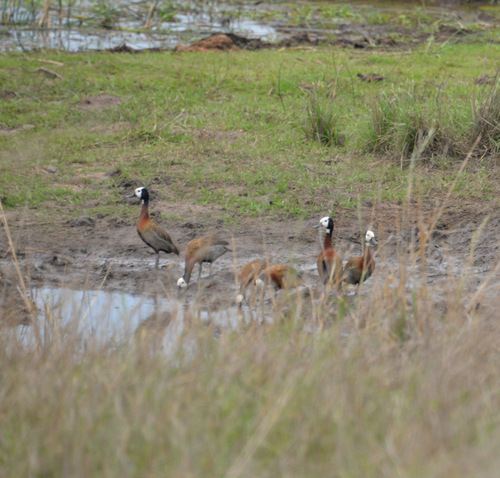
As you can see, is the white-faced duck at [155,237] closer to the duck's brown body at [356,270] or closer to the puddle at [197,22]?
the duck's brown body at [356,270]

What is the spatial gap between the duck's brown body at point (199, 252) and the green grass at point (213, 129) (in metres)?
1.06

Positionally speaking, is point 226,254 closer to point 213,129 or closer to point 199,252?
point 199,252

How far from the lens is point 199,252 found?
6309mm

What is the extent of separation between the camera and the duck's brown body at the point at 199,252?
630 centimetres

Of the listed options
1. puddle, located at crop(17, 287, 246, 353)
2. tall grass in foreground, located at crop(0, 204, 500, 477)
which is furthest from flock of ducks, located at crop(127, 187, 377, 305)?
tall grass in foreground, located at crop(0, 204, 500, 477)

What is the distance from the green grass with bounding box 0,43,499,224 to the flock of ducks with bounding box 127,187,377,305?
1.06m

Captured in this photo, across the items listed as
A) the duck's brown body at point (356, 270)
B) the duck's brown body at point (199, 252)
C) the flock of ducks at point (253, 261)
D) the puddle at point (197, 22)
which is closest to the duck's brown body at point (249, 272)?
the flock of ducks at point (253, 261)

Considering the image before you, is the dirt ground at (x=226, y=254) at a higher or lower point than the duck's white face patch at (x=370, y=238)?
lower

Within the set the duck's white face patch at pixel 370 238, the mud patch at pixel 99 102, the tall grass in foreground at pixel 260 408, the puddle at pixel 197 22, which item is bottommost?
the duck's white face patch at pixel 370 238

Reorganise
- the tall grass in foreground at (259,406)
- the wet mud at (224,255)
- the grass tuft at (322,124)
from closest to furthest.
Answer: the tall grass in foreground at (259,406)
the wet mud at (224,255)
the grass tuft at (322,124)

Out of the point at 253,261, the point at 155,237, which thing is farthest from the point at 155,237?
the point at 253,261

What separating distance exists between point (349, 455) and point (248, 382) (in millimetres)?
624

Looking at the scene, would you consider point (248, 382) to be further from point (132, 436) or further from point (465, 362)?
point (465, 362)

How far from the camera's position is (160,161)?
8.60m
